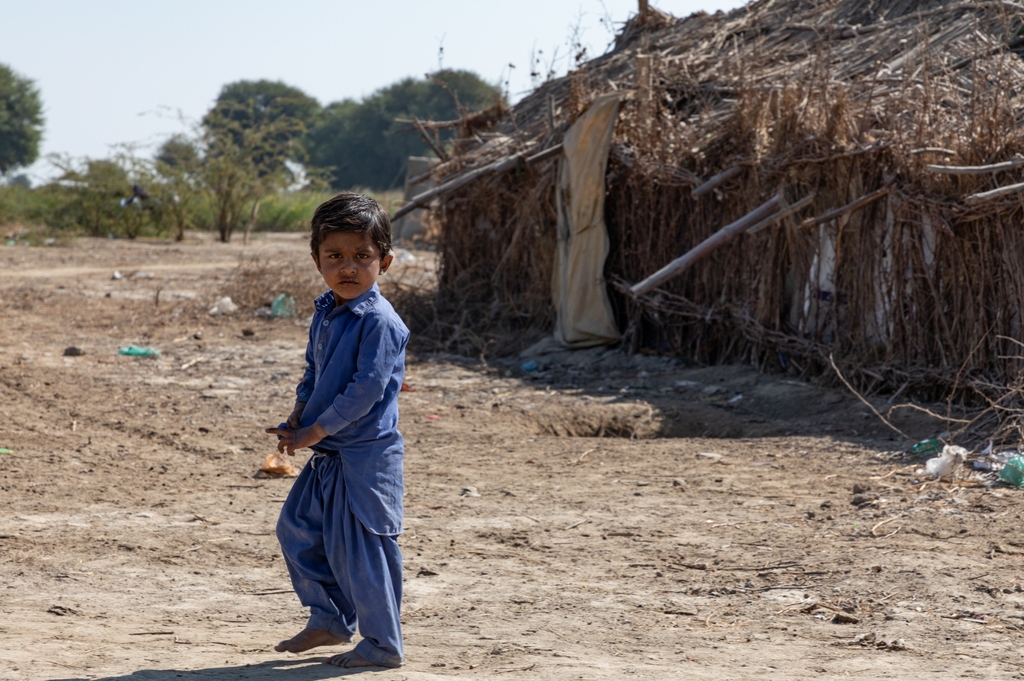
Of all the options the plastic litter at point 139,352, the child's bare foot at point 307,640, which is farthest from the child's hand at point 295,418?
the plastic litter at point 139,352

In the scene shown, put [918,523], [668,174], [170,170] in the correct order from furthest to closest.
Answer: [170,170]
[668,174]
[918,523]

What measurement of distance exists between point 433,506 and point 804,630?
2141 mm

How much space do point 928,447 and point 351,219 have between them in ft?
14.5

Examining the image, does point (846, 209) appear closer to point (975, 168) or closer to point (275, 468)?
point (975, 168)

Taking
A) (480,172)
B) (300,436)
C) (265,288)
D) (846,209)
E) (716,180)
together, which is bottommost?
(300,436)

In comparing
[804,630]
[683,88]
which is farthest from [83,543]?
[683,88]

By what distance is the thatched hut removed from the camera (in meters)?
6.89

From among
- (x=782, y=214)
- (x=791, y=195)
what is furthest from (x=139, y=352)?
(x=791, y=195)

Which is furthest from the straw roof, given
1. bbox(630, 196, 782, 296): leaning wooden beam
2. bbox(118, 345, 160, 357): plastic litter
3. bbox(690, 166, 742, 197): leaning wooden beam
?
bbox(118, 345, 160, 357): plastic litter

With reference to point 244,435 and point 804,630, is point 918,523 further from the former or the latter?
point 244,435

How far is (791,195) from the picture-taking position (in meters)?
8.22

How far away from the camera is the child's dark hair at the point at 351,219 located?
281cm

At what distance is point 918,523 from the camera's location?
4660 mm

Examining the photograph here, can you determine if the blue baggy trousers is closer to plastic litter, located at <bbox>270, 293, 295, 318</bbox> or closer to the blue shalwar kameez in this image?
the blue shalwar kameez
